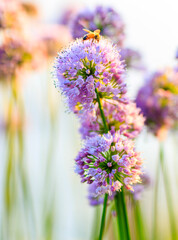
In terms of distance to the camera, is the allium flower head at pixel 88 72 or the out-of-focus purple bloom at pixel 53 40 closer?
the allium flower head at pixel 88 72

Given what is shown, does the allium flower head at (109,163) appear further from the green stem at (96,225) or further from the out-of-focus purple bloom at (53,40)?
the out-of-focus purple bloom at (53,40)

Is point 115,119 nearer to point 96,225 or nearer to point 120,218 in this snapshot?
point 120,218

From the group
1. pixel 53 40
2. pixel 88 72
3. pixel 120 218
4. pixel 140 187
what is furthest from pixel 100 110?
pixel 53 40

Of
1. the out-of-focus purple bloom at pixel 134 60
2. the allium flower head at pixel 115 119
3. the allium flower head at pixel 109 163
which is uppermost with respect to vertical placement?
the out-of-focus purple bloom at pixel 134 60

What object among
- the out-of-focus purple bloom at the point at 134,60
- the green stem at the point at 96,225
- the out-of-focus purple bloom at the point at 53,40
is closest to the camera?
the green stem at the point at 96,225

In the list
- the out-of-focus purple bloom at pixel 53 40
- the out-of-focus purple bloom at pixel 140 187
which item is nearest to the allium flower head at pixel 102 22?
the out-of-focus purple bloom at pixel 140 187

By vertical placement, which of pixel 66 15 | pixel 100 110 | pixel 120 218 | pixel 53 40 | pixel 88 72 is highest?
pixel 66 15

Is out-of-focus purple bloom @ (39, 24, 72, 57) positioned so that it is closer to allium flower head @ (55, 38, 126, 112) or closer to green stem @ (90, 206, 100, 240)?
green stem @ (90, 206, 100, 240)
